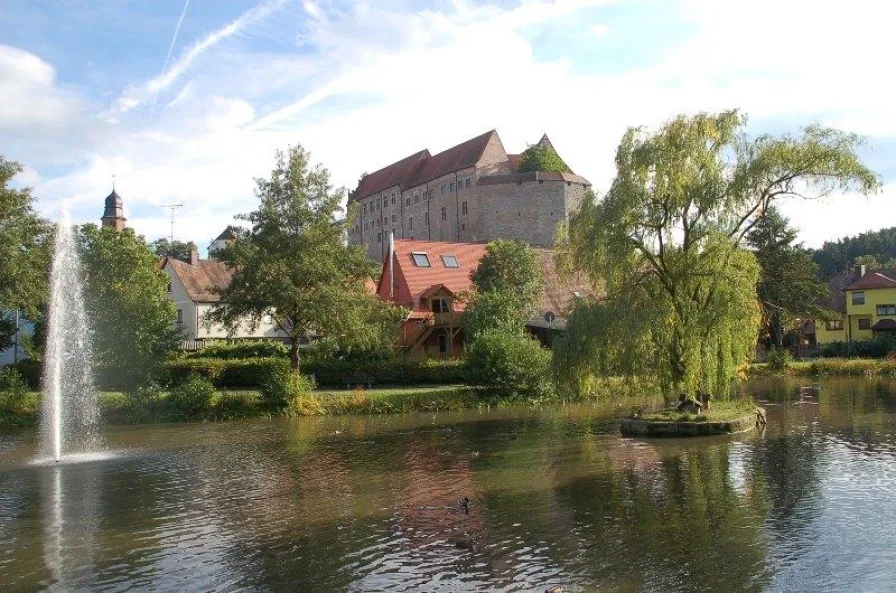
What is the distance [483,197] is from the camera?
285 ft

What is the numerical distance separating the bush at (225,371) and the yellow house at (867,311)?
1981 inches

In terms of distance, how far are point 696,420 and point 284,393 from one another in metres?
17.6

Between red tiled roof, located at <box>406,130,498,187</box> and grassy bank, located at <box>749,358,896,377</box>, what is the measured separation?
149 feet

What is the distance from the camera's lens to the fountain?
25344 millimetres

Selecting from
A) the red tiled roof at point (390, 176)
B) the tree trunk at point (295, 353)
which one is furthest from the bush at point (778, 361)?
the red tiled roof at point (390, 176)

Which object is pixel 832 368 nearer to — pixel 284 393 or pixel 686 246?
pixel 686 246

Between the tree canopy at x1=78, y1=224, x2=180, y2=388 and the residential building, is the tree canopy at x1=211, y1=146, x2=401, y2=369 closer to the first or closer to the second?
the tree canopy at x1=78, y1=224, x2=180, y2=388

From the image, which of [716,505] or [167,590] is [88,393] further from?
[716,505]

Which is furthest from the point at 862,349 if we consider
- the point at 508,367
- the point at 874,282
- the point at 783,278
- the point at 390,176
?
the point at 390,176

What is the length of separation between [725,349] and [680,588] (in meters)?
15.6

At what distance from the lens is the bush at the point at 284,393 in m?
33.9

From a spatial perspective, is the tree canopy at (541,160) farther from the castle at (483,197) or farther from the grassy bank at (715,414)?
the grassy bank at (715,414)

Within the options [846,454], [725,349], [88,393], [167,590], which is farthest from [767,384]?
[167,590]

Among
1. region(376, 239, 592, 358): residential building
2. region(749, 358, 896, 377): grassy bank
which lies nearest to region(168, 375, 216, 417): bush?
region(376, 239, 592, 358): residential building
